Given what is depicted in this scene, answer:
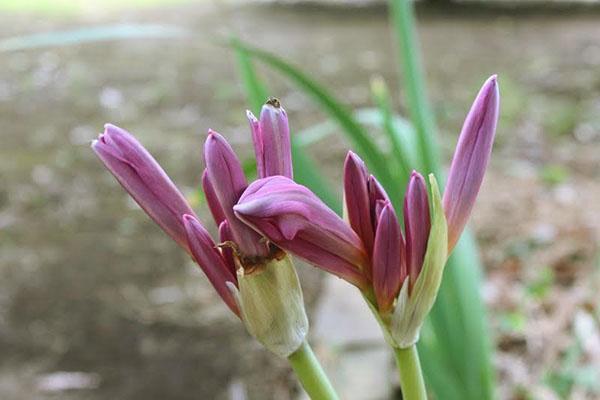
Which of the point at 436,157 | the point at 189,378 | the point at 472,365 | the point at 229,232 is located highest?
the point at 229,232

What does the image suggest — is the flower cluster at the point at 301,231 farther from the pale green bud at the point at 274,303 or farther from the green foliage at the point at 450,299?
the green foliage at the point at 450,299

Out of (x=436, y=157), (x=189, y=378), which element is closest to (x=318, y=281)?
(x=189, y=378)

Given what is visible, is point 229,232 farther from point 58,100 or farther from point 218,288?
point 58,100

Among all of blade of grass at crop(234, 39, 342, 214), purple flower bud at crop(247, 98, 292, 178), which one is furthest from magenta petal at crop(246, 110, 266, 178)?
blade of grass at crop(234, 39, 342, 214)

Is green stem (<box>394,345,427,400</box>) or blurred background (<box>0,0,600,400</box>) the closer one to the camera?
green stem (<box>394,345,427,400</box>)

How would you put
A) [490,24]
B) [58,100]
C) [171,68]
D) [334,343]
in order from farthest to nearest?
1. [490,24]
2. [171,68]
3. [58,100]
4. [334,343]

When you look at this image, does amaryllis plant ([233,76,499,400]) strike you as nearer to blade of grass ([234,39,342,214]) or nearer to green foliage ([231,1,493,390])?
blade of grass ([234,39,342,214])

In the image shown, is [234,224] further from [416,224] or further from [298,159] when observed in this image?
[298,159]
